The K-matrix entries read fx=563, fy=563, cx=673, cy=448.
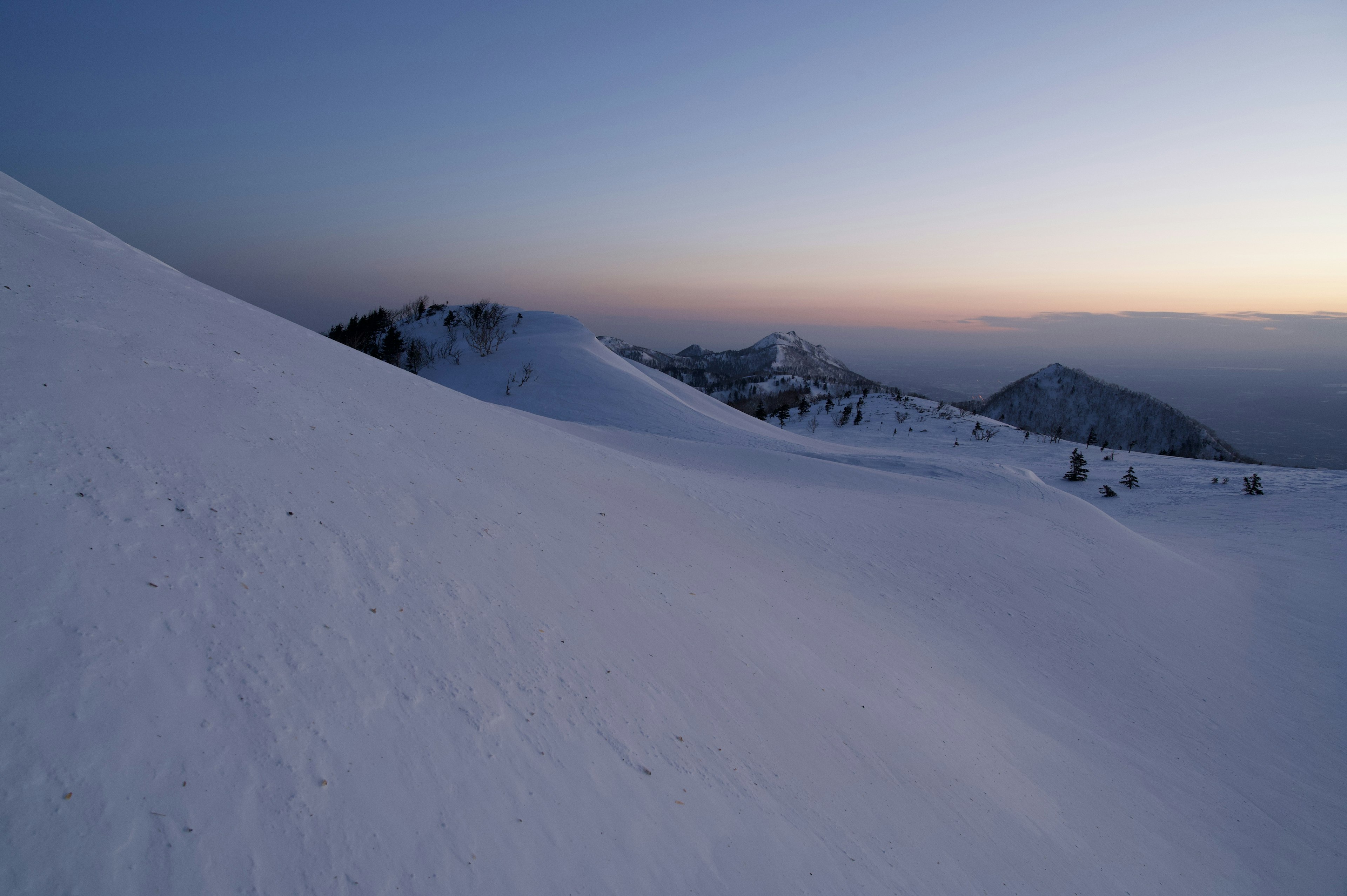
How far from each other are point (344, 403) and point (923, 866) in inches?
337

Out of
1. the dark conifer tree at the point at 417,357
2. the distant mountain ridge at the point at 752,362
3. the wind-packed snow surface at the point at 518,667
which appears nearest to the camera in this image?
the wind-packed snow surface at the point at 518,667

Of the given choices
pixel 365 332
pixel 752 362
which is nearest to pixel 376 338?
pixel 365 332

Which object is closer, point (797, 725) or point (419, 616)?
point (419, 616)

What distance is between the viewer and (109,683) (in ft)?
9.66

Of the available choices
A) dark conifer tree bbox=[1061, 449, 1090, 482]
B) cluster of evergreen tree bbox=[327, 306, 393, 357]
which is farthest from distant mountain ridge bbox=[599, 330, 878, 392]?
dark conifer tree bbox=[1061, 449, 1090, 482]

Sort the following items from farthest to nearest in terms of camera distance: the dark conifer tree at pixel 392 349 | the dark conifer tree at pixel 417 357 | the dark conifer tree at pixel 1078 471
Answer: the dark conifer tree at pixel 392 349
the dark conifer tree at pixel 417 357
the dark conifer tree at pixel 1078 471

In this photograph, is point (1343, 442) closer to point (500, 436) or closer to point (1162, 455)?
point (1162, 455)

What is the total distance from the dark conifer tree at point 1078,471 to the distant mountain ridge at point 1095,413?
96.1 feet

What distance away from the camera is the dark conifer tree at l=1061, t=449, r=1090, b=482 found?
71.7 feet

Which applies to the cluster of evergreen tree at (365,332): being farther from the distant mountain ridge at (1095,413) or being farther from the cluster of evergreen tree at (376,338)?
the distant mountain ridge at (1095,413)

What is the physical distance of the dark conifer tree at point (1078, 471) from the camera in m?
21.8

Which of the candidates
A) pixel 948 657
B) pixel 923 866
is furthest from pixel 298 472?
pixel 948 657

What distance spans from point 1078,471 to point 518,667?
24364 mm

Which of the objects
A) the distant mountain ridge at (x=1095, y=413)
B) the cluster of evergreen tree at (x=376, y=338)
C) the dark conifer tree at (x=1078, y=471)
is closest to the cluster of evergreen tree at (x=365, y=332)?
the cluster of evergreen tree at (x=376, y=338)
